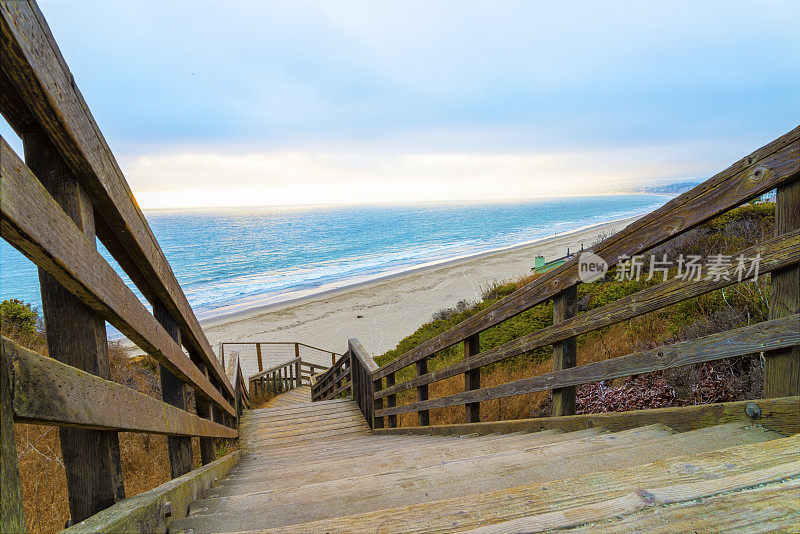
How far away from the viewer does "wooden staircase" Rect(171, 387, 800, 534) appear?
3.67 feet

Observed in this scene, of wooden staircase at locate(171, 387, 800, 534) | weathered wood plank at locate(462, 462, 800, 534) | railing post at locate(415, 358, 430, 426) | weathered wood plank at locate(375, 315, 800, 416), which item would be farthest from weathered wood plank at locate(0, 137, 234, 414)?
railing post at locate(415, 358, 430, 426)

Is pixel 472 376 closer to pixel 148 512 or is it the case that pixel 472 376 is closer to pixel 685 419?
pixel 685 419

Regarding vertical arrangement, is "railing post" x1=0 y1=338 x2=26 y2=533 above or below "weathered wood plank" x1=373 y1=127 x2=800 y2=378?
below

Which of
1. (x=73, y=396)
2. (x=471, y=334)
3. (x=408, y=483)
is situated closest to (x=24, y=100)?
(x=73, y=396)

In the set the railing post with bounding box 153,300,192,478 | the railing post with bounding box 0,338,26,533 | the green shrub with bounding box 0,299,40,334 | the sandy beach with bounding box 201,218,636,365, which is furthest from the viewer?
the sandy beach with bounding box 201,218,636,365

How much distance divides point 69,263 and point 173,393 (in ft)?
4.65

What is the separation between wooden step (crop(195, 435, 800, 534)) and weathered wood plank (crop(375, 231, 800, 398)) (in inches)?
22.7

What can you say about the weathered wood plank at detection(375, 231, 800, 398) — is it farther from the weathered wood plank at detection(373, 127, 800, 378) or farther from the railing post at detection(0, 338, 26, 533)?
the railing post at detection(0, 338, 26, 533)

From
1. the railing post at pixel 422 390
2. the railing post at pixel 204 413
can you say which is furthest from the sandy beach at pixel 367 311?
the railing post at pixel 204 413

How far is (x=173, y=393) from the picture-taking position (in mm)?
2156

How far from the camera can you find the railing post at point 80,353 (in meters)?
1.12

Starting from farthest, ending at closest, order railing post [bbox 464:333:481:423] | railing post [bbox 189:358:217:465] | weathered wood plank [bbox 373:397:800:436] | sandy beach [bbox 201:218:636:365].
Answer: sandy beach [bbox 201:218:636:365]
railing post [bbox 464:333:481:423]
railing post [bbox 189:358:217:465]
weathered wood plank [bbox 373:397:800:436]

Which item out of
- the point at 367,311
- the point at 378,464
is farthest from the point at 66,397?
the point at 367,311

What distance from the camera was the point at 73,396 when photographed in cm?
94
